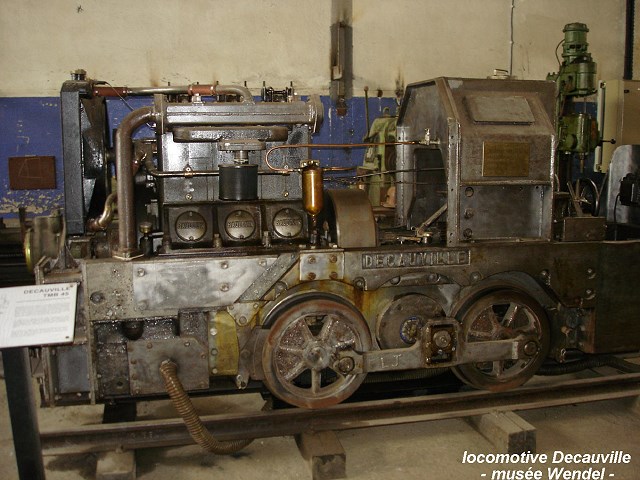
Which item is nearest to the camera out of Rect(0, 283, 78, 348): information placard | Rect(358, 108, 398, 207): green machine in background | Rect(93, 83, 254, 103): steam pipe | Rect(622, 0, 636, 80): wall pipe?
Rect(0, 283, 78, 348): information placard

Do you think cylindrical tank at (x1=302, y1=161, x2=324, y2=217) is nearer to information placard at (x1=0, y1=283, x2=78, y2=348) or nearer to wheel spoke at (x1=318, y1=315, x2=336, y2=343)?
wheel spoke at (x1=318, y1=315, x2=336, y2=343)

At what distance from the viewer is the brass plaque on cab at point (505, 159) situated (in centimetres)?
305

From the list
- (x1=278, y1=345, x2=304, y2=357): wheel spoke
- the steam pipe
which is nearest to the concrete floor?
(x1=278, y1=345, x2=304, y2=357): wheel spoke

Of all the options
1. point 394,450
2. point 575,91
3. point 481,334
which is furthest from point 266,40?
point 394,450

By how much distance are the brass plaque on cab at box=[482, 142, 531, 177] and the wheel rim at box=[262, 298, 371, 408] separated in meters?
0.97

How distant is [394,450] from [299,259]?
1.07 metres

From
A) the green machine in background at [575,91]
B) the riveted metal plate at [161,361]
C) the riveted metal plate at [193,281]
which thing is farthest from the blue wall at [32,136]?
the riveted metal plate at [161,361]

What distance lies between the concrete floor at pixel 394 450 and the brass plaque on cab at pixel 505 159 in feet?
4.44

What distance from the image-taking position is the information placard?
2.16 metres

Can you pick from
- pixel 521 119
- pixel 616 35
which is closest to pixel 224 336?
pixel 521 119

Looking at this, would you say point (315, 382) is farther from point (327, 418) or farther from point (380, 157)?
point (380, 157)

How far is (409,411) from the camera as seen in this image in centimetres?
312

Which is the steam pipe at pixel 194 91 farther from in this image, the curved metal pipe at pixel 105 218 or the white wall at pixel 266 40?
the white wall at pixel 266 40

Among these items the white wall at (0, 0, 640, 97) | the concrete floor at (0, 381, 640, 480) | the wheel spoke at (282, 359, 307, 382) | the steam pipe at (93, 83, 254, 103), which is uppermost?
the white wall at (0, 0, 640, 97)
